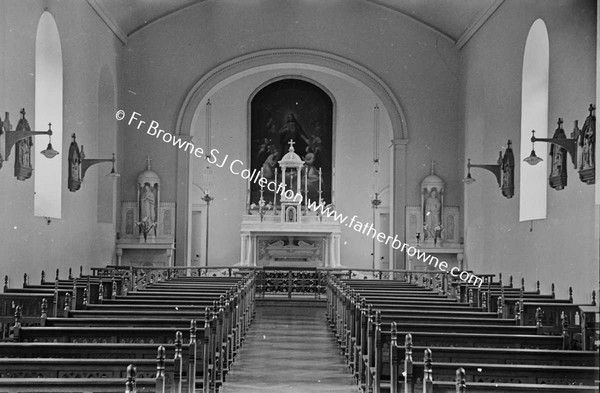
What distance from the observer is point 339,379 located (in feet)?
31.5

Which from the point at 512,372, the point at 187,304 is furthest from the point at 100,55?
the point at 512,372

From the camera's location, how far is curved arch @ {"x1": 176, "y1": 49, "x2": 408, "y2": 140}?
21.8m

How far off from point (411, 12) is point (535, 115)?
21.3ft

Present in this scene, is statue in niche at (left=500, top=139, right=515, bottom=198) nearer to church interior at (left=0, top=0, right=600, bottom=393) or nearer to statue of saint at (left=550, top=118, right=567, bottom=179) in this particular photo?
church interior at (left=0, top=0, right=600, bottom=393)

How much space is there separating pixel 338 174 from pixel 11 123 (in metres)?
13.9

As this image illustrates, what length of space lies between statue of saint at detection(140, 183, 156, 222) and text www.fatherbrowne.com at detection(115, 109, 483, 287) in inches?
55.7

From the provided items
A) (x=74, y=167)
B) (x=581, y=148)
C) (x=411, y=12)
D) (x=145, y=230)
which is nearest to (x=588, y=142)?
(x=581, y=148)

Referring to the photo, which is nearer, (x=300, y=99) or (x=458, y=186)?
(x=458, y=186)

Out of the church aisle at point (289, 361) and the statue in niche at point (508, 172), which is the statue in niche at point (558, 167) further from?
the church aisle at point (289, 361)

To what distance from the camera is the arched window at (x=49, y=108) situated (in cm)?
1658

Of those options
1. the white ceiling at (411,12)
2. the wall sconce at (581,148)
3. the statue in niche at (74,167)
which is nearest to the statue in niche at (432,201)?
the white ceiling at (411,12)

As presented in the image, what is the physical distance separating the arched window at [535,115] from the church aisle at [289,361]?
15.5ft

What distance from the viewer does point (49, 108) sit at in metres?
17.0

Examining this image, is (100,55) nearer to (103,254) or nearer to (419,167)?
(103,254)
